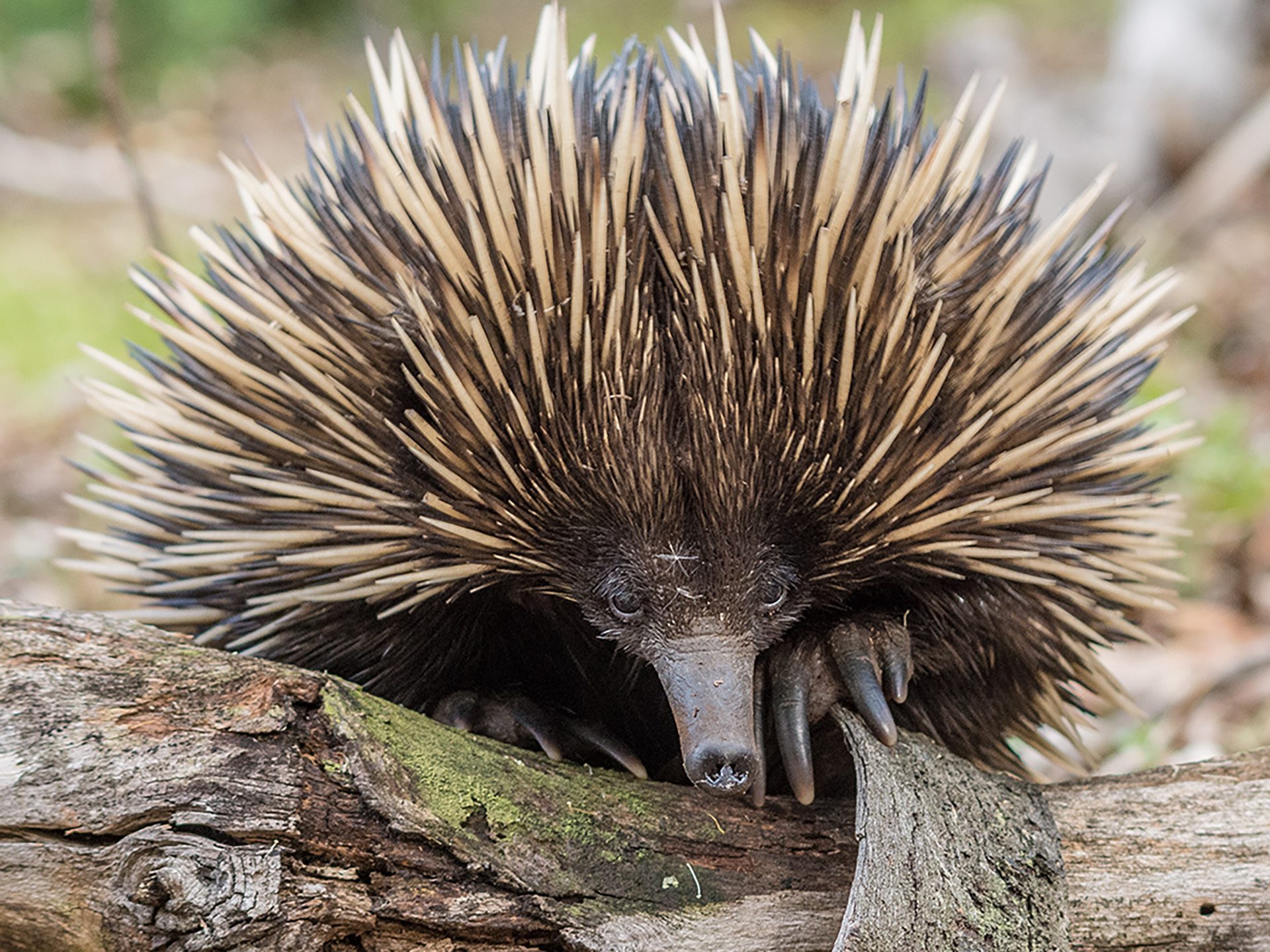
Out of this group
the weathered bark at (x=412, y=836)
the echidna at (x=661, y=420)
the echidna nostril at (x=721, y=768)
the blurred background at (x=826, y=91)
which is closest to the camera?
the weathered bark at (x=412, y=836)

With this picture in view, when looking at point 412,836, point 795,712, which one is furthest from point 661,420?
point 412,836

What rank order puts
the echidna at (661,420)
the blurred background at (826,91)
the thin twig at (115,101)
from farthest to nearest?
the blurred background at (826,91) → the thin twig at (115,101) → the echidna at (661,420)

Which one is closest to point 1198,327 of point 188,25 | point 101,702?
point 101,702

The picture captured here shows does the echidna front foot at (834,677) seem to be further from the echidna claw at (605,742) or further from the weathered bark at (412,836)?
the echidna claw at (605,742)

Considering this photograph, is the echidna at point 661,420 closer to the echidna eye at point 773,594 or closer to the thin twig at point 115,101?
the echidna eye at point 773,594

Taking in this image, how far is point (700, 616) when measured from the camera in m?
1.87

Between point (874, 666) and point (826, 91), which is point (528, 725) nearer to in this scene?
point (874, 666)

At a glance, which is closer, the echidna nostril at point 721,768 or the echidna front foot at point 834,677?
the echidna nostril at point 721,768

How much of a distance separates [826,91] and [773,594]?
20.1 ft

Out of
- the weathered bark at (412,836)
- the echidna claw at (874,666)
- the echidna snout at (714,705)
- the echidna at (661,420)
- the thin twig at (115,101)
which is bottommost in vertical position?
the weathered bark at (412,836)

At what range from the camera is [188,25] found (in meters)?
12.0

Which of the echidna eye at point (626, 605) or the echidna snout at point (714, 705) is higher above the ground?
the echidna eye at point (626, 605)

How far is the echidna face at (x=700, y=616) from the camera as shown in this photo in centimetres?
181

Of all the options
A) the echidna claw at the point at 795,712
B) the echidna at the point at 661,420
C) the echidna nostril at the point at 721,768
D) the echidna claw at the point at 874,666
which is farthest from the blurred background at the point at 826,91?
the echidna nostril at the point at 721,768
